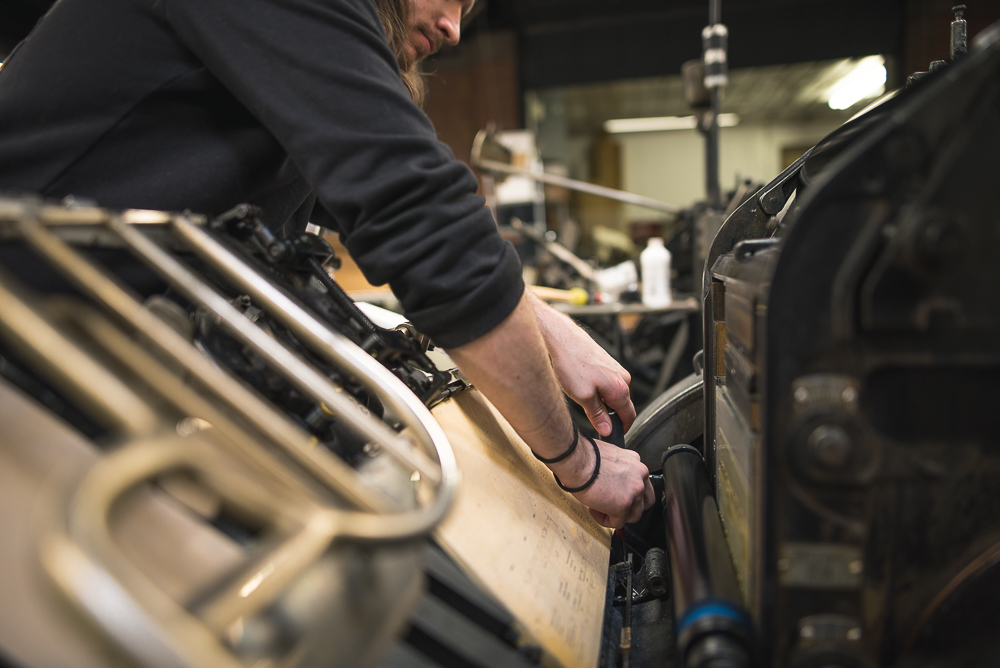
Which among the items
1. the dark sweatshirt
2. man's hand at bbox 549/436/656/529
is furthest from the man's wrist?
the dark sweatshirt

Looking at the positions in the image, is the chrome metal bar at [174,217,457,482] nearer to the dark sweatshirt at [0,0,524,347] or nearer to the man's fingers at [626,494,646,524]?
the dark sweatshirt at [0,0,524,347]

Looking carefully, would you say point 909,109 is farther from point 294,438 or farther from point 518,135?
point 518,135

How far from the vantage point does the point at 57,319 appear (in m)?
0.48

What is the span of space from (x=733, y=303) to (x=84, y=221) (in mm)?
648

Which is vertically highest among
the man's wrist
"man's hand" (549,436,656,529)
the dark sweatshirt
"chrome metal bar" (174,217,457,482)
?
the dark sweatshirt

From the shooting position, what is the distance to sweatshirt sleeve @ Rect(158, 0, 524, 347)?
2.13 feet

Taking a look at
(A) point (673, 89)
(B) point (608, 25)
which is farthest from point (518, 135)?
(A) point (673, 89)

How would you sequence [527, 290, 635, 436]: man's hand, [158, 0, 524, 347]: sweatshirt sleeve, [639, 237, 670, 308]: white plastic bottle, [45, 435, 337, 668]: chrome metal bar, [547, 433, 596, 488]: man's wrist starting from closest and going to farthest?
[45, 435, 337, 668]: chrome metal bar → [158, 0, 524, 347]: sweatshirt sleeve → [547, 433, 596, 488]: man's wrist → [527, 290, 635, 436]: man's hand → [639, 237, 670, 308]: white plastic bottle

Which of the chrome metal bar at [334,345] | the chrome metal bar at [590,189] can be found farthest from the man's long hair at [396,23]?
the chrome metal bar at [590,189]

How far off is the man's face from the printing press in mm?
547

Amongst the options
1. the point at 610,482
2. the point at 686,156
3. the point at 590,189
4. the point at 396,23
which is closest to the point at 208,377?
the point at 610,482

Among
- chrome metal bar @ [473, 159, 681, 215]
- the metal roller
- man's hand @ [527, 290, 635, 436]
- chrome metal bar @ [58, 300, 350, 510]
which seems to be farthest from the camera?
chrome metal bar @ [473, 159, 681, 215]

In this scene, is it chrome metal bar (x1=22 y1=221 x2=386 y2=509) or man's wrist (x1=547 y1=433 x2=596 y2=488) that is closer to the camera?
chrome metal bar (x1=22 y1=221 x2=386 y2=509)

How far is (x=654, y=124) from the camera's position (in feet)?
32.4
